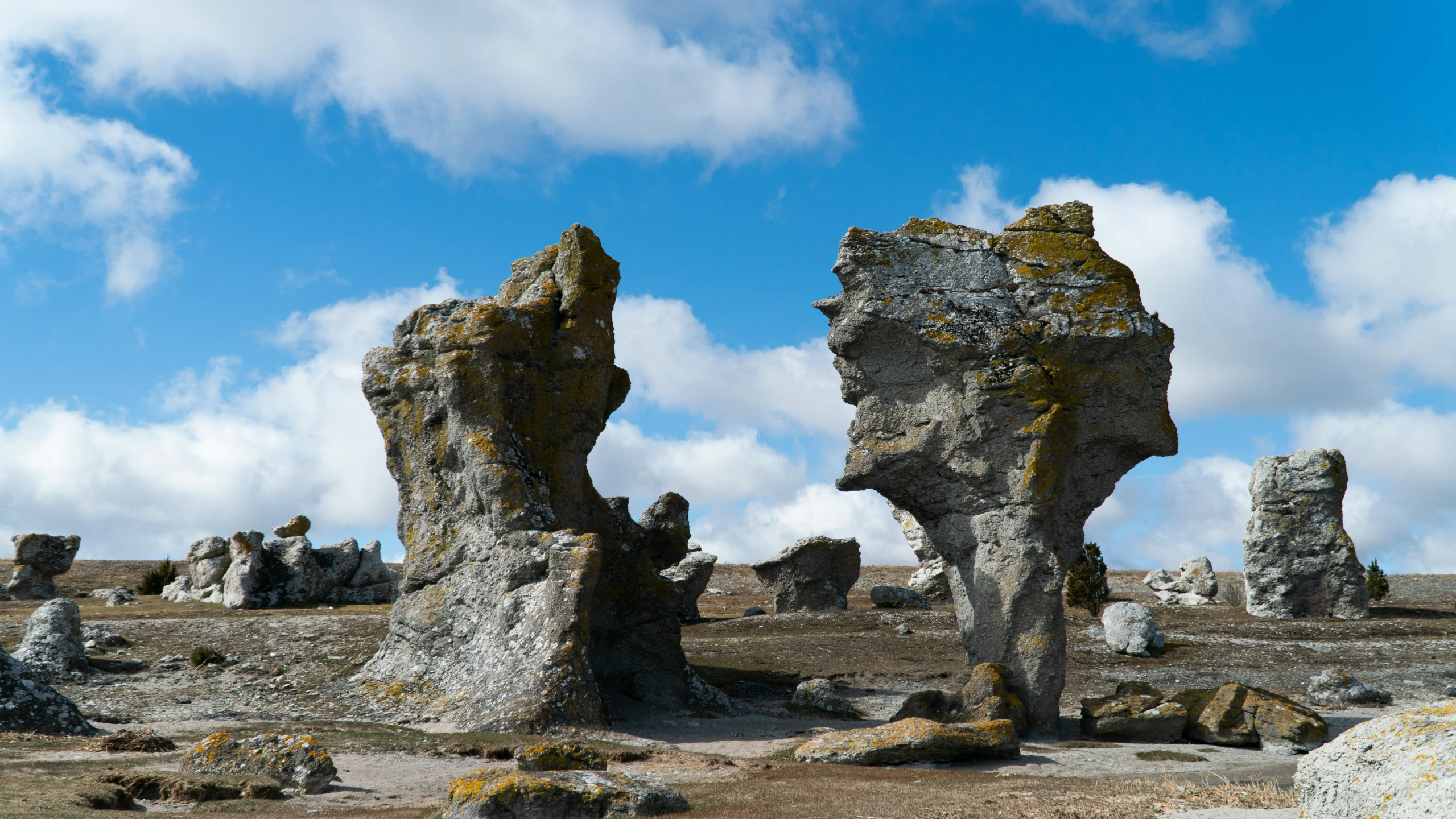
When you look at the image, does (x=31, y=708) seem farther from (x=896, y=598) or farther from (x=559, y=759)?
(x=896, y=598)

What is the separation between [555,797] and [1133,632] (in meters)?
26.4

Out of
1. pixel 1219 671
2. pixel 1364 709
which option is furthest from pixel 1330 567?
pixel 1364 709

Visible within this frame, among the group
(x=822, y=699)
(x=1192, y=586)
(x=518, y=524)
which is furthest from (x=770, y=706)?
(x=1192, y=586)

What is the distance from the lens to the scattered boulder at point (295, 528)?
1801 inches

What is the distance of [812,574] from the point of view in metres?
44.8

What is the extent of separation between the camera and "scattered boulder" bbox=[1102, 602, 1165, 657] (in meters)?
32.9

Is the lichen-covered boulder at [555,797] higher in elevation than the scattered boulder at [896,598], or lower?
lower

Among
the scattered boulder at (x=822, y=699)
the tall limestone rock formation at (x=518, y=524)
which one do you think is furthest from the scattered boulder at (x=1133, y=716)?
the tall limestone rock formation at (x=518, y=524)

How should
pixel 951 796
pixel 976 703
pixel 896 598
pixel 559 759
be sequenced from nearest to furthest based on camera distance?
1. pixel 951 796
2. pixel 559 759
3. pixel 976 703
4. pixel 896 598

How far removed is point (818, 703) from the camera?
84.4 feet

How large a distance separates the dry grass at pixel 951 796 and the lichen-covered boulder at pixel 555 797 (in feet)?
1.83

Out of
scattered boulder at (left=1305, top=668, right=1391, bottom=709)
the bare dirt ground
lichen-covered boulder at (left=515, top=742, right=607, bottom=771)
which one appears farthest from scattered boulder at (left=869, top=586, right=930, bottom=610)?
lichen-covered boulder at (left=515, top=742, right=607, bottom=771)

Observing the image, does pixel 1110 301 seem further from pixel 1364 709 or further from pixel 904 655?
pixel 904 655

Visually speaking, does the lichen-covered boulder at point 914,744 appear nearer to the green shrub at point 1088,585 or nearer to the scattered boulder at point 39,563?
the green shrub at point 1088,585
